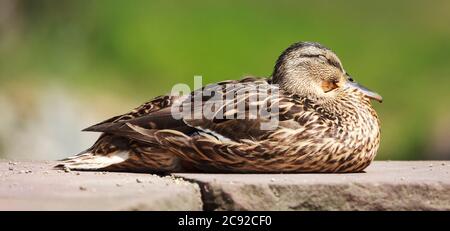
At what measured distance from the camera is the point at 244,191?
575cm

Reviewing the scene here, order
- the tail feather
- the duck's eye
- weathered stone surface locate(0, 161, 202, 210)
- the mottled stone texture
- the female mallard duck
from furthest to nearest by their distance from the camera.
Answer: the duck's eye, the tail feather, the female mallard duck, the mottled stone texture, weathered stone surface locate(0, 161, 202, 210)

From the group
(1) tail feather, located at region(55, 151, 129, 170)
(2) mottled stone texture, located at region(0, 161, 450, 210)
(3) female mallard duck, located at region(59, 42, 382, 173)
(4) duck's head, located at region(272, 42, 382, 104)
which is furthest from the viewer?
(4) duck's head, located at region(272, 42, 382, 104)

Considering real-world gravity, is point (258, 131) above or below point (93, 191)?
above

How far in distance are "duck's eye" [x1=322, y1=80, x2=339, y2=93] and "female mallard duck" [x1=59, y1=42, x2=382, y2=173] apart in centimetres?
1

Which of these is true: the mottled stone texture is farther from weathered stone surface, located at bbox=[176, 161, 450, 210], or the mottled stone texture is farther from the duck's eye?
the duck's eye

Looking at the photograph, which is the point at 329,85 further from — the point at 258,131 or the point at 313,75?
the point at 258,131

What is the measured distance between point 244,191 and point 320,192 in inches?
14.3

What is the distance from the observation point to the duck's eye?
7.00 metres

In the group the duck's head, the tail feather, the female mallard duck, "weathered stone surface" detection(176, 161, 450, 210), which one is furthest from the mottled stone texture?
the duck's head

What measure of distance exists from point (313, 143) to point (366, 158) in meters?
0.40

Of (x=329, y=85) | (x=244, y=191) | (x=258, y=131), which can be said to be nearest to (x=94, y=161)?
(x=258, y=131)

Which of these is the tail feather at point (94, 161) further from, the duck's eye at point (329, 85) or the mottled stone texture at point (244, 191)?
the duck's eye at point (329, 85)

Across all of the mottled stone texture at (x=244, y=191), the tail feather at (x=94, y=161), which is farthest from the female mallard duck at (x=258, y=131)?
the mottled stone texture at (x=244, y=191)

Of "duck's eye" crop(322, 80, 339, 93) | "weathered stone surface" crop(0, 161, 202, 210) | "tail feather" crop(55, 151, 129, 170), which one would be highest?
"duck's eye" crop(322, 80, 339, 93)
